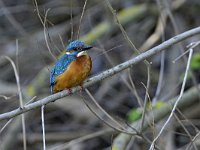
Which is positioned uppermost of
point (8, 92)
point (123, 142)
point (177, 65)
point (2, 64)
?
point (2, 64)

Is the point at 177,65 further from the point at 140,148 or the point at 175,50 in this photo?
the point at 140,148

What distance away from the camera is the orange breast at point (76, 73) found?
3.33 meters

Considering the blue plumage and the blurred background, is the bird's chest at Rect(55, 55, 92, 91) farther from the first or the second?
the blurred background

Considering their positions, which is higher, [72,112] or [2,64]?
[2,64]

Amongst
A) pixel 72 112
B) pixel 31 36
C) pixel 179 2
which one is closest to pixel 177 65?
pixel 179 2

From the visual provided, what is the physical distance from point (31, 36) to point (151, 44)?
1.31 m

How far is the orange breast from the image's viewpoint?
3.33m

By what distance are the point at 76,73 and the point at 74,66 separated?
0.07 m

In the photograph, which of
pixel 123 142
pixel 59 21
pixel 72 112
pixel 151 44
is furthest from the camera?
pixel 59 21

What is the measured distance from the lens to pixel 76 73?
3.36 metres

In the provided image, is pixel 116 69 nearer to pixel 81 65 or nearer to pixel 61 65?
pixel 81 65

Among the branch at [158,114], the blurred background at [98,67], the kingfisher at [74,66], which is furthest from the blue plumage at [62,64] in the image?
the blurred background at [98,67]

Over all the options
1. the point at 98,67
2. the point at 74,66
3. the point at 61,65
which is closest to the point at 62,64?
the point at 61,65

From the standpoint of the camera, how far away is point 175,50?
17.9 feet
